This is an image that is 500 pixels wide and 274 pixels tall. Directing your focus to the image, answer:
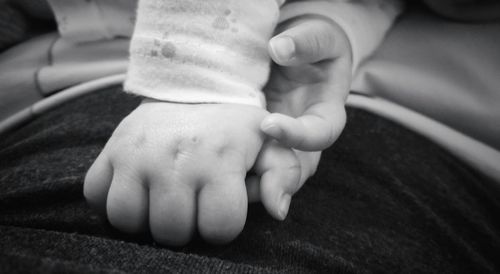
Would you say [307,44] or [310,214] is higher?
[307,44]

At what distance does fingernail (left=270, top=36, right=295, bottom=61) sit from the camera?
0.36m

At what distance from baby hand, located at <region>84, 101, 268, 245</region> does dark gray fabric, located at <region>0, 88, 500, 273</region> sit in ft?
0.08

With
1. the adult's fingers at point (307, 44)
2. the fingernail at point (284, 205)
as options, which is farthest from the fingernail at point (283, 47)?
the fingernail at point (284, 205)

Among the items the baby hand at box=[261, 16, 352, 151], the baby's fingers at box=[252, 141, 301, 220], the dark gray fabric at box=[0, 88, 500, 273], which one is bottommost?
the dark gray fabric at box=[0, 88, 500, 273]

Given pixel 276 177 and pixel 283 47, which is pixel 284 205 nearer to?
pixel 276 177

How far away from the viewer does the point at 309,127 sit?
1.14ft

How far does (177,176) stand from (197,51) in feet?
0.47

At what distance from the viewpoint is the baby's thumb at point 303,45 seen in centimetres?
36

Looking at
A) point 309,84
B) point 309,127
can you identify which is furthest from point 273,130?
point 309,84

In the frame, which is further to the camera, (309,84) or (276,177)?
(309,84)

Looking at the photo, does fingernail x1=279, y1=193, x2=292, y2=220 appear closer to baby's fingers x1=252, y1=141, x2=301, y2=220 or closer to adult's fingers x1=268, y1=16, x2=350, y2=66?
baby's fingers x1=252, y1=141, x2=301, y2=220

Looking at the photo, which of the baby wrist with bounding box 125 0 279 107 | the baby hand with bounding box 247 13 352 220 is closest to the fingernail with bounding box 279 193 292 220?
the baby hand with bounding box 247 13 352 220

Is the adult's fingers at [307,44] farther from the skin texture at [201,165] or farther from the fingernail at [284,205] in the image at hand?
the fingernail at [284,205]

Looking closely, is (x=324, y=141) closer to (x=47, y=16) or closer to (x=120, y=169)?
(x=120, y=169)
